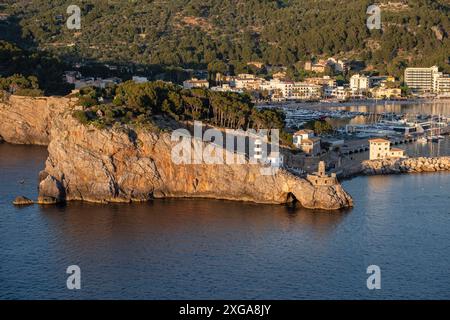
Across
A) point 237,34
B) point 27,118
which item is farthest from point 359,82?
point 27,118

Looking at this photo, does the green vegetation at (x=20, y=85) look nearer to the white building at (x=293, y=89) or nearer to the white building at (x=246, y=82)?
the white building at (x=246, y=82)

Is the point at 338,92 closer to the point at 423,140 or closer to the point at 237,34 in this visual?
the point at 237,34

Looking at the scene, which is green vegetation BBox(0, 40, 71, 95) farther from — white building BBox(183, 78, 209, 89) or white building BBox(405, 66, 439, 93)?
white building BBox(405, 66, 439, 93)

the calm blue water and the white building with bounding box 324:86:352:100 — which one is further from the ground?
the white building with bounding box 324:86:352:100

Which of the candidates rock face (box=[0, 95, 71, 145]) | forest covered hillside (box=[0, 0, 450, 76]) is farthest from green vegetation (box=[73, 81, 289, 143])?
forest covered hillside (box=[0, 0, 450, 76])
